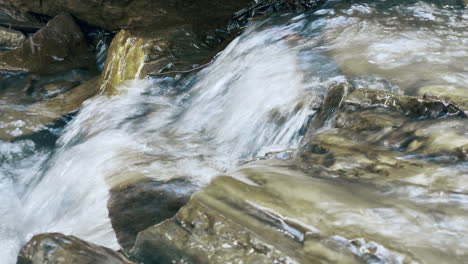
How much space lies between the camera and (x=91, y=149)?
5.00 metres

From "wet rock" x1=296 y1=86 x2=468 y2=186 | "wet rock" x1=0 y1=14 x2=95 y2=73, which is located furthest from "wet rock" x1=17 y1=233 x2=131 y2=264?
"wet rock" x1=0 y1=14 x2=95 y2=73

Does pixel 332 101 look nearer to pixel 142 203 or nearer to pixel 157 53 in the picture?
pixel 142 203

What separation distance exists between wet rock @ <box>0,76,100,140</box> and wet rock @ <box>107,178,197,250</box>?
9.69 feet

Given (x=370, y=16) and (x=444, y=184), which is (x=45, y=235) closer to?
(x=444, y=184)

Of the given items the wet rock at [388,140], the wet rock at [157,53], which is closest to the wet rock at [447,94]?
the wet rock at [388,140]

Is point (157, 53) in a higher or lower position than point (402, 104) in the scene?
lower

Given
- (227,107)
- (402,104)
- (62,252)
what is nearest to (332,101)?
(402,104)

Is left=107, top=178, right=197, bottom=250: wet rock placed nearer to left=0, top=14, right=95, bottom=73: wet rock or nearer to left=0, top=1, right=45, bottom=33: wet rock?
left=0, top=14, right=95, bottom=73: wet rock

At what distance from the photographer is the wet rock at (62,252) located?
2.03 m

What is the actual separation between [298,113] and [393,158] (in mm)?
1457

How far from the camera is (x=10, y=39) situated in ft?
28.3

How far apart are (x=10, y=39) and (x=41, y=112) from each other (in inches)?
98.0

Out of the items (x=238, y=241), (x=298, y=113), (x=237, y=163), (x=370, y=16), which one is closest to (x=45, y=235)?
(x=238, y=241)

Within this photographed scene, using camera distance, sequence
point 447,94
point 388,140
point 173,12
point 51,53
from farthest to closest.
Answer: point 51,53 < point 173,12 < point 447,94 < point 388,140
